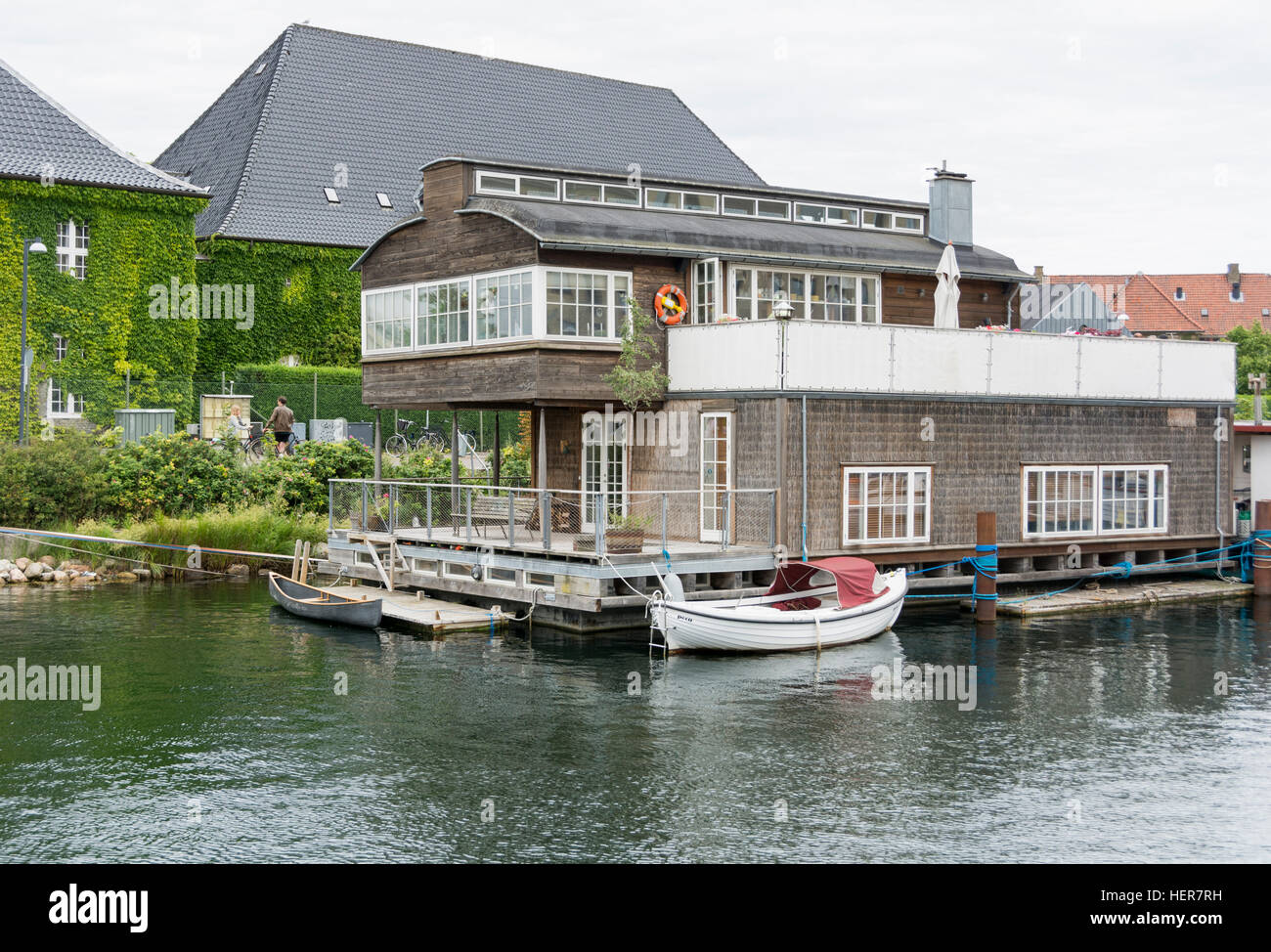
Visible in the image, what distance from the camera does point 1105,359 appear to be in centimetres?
3197

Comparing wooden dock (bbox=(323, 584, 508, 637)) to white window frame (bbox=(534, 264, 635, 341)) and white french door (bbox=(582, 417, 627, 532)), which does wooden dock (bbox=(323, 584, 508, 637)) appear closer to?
white french door (bbox=(582, 417, 627, 532))

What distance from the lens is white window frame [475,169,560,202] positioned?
29.9m

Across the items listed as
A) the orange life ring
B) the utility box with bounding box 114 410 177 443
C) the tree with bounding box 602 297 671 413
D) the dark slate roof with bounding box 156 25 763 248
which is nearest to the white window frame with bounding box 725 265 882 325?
the orange life ring

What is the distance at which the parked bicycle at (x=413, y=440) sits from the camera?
45.1 metres

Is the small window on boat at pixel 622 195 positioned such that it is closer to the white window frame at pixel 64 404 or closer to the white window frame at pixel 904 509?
the white window frame at pixel 904 509

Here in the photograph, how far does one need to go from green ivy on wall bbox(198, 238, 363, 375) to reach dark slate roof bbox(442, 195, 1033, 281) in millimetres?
23019

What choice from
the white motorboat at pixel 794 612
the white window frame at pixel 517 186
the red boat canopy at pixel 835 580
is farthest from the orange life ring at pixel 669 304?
the red boat canopy at pixel 835 580

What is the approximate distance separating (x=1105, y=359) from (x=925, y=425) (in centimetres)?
584

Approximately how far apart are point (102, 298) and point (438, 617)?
83.6ft

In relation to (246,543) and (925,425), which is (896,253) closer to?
(925,425)

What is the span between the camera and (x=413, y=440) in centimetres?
4753

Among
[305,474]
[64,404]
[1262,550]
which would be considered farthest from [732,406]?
[64,404]

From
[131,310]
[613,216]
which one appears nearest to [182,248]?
[131,310]
